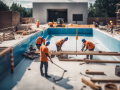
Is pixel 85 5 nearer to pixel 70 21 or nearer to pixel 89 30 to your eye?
pixel 70 21

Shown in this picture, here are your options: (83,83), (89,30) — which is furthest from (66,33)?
(83,83)

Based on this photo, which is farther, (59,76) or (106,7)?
(106,7)

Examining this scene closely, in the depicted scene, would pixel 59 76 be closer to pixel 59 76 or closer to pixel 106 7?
pixel 59 76

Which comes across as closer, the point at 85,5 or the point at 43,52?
the point at 43,52

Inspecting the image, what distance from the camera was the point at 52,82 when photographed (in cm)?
707

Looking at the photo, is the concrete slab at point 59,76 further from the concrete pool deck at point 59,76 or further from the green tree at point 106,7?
the green tree at point 106,7

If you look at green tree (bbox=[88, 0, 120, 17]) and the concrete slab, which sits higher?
green tree (bbox=[88, 0, 120, 17])

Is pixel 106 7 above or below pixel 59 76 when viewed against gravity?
above

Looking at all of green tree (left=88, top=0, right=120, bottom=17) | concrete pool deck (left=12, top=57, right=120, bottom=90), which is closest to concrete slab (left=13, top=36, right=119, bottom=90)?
concrete pool deck (left=12, top=57, right=120, bottom=90)

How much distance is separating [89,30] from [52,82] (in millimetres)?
26295

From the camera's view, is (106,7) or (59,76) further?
(106,7)

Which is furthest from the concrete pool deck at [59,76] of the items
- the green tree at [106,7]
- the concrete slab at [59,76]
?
the green tree at [106,7]

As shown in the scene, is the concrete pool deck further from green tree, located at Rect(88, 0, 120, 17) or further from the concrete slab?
green tree, located at Rect(88, 0, 120, 17)

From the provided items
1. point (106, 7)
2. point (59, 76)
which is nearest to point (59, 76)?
point (59, 76)
